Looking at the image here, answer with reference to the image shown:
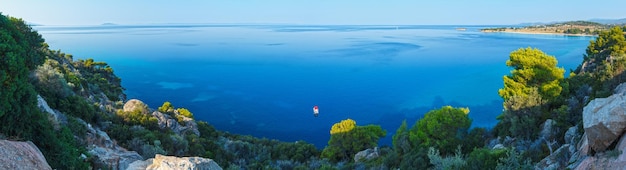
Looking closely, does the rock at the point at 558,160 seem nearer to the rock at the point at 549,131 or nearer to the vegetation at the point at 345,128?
the vegetation at the point at 345,128

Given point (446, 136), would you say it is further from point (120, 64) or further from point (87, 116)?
point (120, 64)

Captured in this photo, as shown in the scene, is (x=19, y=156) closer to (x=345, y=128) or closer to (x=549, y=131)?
(x=549, y=131)

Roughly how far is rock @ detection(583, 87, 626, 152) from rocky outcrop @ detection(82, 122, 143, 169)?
1099cm

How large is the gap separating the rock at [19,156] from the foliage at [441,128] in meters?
17.7

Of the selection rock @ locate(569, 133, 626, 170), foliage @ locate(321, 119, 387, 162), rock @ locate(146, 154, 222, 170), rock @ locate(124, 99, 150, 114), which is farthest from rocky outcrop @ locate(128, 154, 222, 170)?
foliage @ locate(321, 119, 387, 162)

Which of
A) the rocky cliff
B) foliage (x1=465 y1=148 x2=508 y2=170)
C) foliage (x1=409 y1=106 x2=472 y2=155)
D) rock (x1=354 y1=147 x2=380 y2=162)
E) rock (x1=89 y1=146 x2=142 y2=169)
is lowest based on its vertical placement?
rock (x1=354 y1=147 x2=380 y2=162)

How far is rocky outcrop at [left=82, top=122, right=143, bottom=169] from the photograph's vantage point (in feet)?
33.8

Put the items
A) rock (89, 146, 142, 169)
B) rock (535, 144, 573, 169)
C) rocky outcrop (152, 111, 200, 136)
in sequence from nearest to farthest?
1. rock (535, 144, 573, 169)
2. rock (89, 146, 142, 169)
3. rocky outcrop (152, 111, 200, 136)

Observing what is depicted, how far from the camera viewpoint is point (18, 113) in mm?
7801

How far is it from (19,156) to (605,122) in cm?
1075

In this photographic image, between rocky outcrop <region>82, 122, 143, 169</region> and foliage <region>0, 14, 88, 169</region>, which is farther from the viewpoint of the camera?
rocky outcrop <region>82, 122, 143, 169</region>

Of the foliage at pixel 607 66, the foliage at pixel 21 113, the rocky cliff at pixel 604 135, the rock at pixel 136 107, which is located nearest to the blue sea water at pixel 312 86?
the foliage at pixel 607 66

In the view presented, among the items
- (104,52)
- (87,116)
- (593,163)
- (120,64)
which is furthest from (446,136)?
(104,52)

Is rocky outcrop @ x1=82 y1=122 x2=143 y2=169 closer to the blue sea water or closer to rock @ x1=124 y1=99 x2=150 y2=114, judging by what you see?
rock @ x1=124 y1=99 x2=150 y2=114
